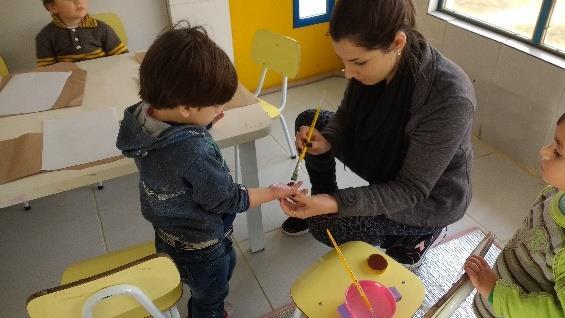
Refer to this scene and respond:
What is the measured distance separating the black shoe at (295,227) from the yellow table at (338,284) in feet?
2.32

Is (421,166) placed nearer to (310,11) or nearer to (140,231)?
(140,231)

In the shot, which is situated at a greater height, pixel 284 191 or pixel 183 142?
pixel 183 142

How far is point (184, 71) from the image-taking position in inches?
37.1

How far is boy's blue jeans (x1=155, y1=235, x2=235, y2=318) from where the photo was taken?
46.3 inches

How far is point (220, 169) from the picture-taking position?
104cm

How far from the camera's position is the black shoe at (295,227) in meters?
1.85

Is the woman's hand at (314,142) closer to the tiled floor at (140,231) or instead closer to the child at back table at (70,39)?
the tiled floor at (140,231)

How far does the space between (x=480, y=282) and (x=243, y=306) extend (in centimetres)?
90

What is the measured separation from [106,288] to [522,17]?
2197mm

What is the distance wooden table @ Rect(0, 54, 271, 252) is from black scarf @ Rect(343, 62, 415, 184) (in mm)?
293

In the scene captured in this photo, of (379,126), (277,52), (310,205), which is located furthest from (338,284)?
(277,52)

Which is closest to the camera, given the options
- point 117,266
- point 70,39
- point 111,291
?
point 111,291

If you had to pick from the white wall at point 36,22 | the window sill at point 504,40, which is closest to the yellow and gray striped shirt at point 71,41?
the white wall at point 36,22

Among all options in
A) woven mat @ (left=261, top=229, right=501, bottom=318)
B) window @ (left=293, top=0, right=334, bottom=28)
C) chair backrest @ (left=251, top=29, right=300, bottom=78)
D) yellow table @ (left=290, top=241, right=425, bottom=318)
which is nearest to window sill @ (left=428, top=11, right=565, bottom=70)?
window @ (left=293, top=0, right=334, bottom=28)
